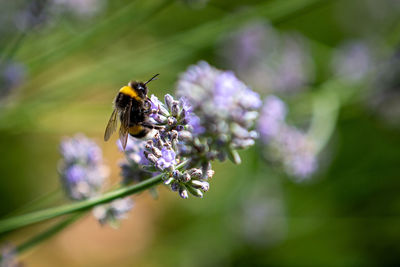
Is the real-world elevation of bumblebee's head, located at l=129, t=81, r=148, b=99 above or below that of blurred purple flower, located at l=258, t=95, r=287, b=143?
above

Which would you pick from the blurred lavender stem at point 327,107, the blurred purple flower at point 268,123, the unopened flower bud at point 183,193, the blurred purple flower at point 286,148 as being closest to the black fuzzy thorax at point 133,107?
the unopened flower bud at point 183,193

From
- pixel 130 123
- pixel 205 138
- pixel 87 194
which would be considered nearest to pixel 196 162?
pixel 205 138

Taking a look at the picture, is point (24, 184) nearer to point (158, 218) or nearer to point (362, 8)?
point (158, 218)

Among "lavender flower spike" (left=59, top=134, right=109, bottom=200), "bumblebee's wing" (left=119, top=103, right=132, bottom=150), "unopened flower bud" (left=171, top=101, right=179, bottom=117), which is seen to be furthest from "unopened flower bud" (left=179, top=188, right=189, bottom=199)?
"lavender flower spike" (left=59, top=134, right=109, bottom=200)

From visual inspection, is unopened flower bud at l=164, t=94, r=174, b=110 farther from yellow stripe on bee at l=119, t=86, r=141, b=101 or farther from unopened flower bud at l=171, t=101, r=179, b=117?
yellow stripe on bee at l=119, t=86, r=141, b=101

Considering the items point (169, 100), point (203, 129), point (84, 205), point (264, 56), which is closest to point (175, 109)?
point (169, 100)

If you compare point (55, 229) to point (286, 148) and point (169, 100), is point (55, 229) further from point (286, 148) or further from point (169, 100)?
point (286, 148)

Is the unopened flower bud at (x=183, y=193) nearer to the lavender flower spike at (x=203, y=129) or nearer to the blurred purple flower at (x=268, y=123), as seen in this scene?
the lavender flower spike at (x=203, y=129)
